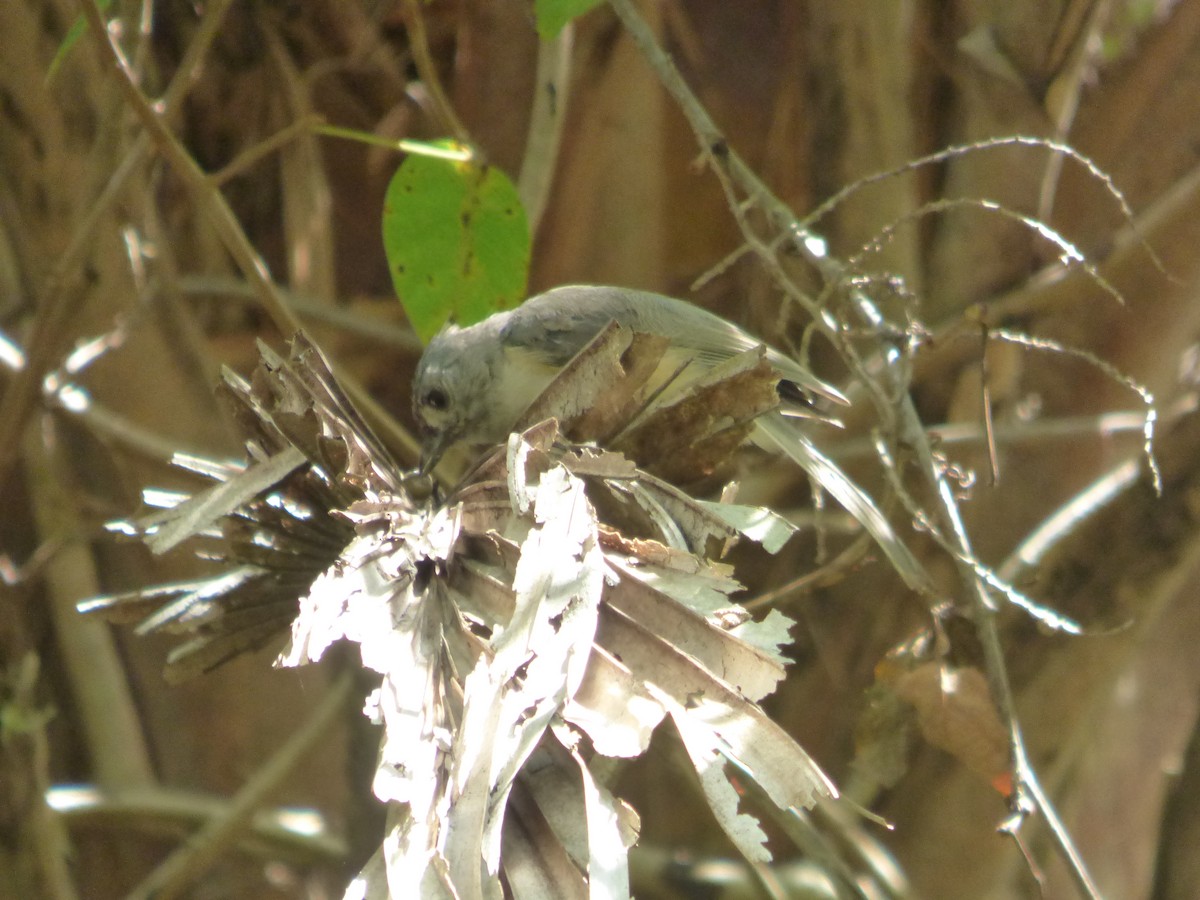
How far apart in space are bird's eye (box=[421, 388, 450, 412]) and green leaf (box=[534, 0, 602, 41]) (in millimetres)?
1065

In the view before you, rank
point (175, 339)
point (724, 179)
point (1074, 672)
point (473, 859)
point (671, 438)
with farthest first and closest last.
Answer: point (175, 339) → point (1074, 672) → point (724, 179) → point (671, 438) → point (473, 859)

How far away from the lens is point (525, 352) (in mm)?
3186

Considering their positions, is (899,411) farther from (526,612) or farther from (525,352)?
(525,352)

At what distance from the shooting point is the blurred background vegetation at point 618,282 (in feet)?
11.0

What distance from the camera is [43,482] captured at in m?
3.67

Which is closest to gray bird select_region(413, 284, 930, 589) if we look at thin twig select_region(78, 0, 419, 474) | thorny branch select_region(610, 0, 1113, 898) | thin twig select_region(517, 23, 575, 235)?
thin twig select_region(517, 23, 575, 235)

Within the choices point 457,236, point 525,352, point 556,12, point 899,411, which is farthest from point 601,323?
point 899,411

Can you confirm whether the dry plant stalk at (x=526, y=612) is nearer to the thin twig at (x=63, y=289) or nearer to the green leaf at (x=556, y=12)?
the green leaf at (x=556, y=12)

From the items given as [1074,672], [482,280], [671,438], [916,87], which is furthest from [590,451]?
[916,87]

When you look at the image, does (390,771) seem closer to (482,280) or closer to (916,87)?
(482,280)

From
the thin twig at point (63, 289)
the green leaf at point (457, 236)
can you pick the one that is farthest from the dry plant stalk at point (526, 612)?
the thin twig at point (63, 289)

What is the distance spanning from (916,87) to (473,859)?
308cm

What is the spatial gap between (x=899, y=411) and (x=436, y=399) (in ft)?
4.30

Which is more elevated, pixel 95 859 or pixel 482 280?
pixel 482 280
